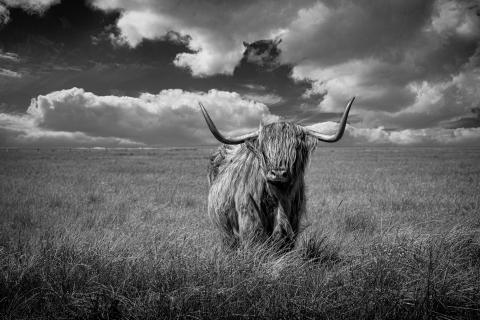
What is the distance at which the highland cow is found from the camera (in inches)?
133

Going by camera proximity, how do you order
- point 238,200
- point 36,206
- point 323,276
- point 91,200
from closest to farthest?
1. point 323,276
2. point 238,200
3. point 36,206
4. point 91,200

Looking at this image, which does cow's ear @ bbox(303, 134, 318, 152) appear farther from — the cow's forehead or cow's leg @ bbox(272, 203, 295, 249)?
cow's leg @ bbox(272, 203, 295, 249)

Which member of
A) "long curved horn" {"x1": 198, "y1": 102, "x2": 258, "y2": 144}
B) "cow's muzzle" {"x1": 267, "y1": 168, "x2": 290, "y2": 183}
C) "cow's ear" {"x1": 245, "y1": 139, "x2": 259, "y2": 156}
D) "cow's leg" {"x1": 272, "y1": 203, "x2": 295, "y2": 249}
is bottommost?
"cow's leg" {"x1": 272, "y1": 203, "x2": 295, "y2": 249}

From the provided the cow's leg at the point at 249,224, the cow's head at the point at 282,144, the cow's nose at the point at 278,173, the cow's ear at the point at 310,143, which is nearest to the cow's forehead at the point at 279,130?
the cow's head at the point at 282,144

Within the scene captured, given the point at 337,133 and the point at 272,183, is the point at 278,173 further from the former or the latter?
the point at 337,133

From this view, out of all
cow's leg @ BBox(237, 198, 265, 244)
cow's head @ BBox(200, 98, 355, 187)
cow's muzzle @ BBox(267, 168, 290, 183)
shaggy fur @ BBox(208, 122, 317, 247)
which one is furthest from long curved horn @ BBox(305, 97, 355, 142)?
cow's leg @ BBox(237, 198, 265, 244)

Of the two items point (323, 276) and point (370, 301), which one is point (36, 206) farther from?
point (370, 301)

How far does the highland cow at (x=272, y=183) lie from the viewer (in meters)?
3.39

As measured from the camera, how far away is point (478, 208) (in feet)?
24.7

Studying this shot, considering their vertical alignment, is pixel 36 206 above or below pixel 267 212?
below

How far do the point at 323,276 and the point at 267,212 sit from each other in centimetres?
104

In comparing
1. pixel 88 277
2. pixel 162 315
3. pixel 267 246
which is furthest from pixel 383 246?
pixel 88 277

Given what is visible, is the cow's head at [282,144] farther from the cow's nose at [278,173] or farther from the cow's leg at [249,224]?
the cow's leg at [249,224]

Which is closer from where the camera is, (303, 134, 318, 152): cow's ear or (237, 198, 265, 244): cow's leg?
(237, 198, 265, 244): cow's leg
